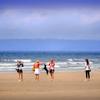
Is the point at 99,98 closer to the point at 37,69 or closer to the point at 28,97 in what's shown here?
the point at 28,97

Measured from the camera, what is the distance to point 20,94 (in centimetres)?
2012

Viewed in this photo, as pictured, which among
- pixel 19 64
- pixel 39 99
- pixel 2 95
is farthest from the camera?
pixel 19 64

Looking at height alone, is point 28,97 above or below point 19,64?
below

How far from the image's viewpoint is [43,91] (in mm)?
21734

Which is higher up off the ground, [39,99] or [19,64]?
[19,64]

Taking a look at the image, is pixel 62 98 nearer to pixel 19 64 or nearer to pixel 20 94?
pixel 20 94

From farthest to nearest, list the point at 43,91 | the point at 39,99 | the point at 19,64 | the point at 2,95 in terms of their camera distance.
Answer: the point at 19,64
the point at 43,91
the point at 2,95
the point at 39,99

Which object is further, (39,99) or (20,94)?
(20,94)

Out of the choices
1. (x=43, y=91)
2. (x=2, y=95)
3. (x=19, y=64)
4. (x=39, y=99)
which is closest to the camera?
(x=39, y=99)

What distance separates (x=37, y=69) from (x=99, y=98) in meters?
11.2

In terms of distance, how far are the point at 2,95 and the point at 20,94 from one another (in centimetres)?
90

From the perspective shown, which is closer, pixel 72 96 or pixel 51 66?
pixel 72 96

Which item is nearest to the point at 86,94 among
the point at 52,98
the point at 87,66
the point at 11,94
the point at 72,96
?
the point at 72,96

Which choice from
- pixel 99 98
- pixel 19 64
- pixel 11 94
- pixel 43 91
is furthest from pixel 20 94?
pixel 19 64
